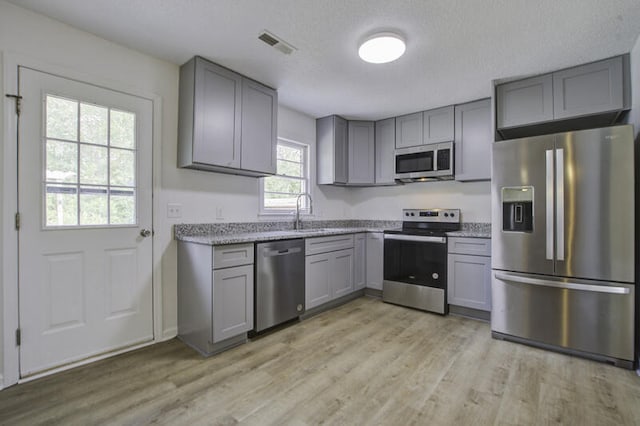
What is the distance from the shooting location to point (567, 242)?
2348 mm

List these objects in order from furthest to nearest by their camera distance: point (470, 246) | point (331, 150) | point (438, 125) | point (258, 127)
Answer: point (331, 150) → point (438, 125) → point (470, 246) → point (258, 127)

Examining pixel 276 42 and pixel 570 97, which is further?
pixel 570 97

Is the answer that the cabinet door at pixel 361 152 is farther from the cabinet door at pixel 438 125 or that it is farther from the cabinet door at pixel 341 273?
the cabinet door at pixel 341 273

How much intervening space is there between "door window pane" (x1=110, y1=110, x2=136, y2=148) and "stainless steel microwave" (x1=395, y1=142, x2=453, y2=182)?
9.77 ft

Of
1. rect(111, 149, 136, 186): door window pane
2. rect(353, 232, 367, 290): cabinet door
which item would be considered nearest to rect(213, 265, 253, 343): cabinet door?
rect(111, 149, 136, 186): door window pane

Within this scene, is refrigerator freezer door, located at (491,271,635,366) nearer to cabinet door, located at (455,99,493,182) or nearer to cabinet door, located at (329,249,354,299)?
cabinet door, located at (455,99,493,182)

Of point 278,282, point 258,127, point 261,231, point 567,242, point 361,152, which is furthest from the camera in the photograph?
point 361,152

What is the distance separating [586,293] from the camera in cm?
229

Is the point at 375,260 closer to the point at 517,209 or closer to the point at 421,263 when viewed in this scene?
the point at 421,263

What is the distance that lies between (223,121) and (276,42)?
831 millimetres

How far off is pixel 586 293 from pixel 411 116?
2.61 m

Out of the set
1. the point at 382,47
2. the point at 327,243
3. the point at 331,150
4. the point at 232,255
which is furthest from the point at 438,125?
the point at 232,255

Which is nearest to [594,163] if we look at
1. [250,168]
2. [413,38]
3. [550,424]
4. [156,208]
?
[413,38]

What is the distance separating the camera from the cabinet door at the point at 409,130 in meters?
3.79
